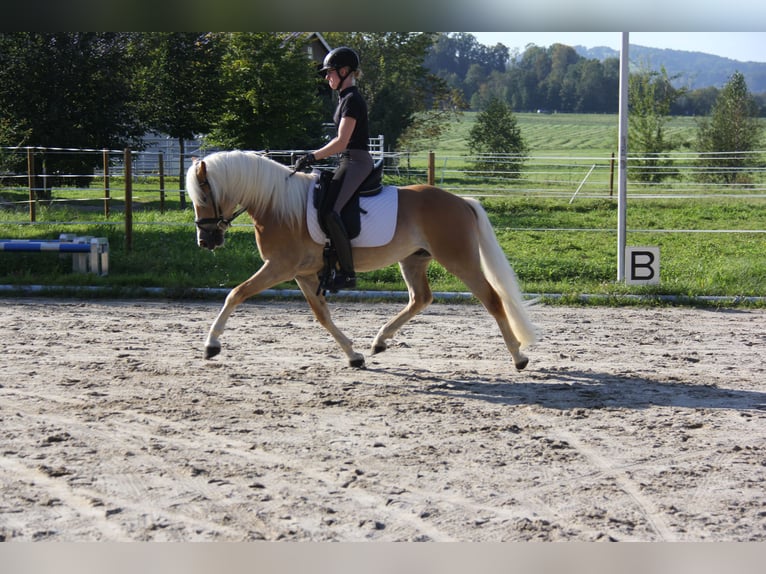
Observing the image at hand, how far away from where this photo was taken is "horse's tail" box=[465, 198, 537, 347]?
277 inches

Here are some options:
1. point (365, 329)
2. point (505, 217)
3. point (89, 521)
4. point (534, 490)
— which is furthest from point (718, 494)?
point (505, 217)

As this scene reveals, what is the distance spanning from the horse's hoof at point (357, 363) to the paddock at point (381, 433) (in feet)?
0.54

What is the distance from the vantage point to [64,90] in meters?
24.7

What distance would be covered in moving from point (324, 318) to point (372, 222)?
36.8 inches

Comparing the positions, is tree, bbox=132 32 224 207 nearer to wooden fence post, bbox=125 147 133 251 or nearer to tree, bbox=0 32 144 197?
tree, bbox=0 32 144 197

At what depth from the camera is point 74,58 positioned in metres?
24.5

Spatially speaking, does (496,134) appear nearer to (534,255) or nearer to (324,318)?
(534,255)

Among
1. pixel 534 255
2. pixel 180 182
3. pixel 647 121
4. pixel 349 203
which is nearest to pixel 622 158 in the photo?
pixel 534 255

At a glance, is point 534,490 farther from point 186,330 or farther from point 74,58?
point 74,58

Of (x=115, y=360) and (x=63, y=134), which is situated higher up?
(x=63, y=134)

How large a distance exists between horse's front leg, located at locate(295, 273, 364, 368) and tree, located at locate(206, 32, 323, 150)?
21593 millimetres

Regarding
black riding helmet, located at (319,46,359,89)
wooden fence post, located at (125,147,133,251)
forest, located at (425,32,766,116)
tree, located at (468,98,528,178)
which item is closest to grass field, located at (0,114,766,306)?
wooden fence post, located at (125,147,133,251)

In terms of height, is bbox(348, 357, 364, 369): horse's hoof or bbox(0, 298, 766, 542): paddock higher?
bbox(348, 357, 364, 369): horse's hoof

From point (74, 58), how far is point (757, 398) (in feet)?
74.7
